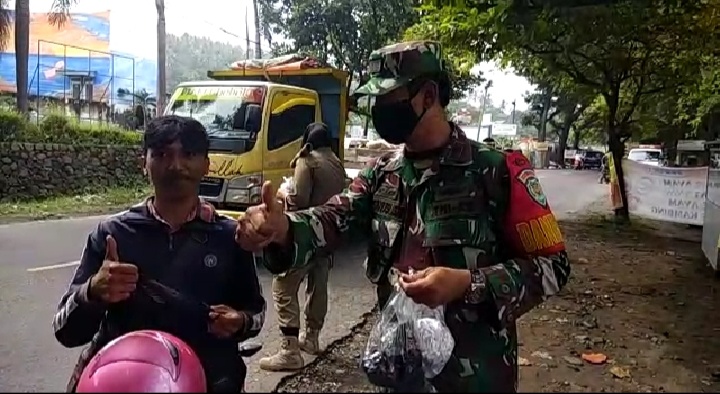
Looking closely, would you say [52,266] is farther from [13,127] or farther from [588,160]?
[588,160]

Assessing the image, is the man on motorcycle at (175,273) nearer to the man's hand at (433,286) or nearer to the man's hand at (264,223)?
the man's hand at (264,223)

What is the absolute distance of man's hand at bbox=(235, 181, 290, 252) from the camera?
1.79 meters

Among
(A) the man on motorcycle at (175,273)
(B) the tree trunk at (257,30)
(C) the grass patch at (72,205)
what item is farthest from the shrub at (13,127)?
(A) the man on motorcycle at (175,273)

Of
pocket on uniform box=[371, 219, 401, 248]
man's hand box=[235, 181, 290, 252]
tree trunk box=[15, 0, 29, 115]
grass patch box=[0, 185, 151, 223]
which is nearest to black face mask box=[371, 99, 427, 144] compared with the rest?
pocket on uniform box=[371, 219, 401, 248]

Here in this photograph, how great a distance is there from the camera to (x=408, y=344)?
1.75 meters

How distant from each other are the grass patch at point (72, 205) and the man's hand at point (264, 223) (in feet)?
34.0

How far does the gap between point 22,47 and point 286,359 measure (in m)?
15.1

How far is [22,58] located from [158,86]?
3980 millimetres

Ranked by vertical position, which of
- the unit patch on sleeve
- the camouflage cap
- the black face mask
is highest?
the camouflage cap

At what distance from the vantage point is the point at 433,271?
1615 millimetres

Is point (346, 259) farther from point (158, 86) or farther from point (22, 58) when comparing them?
point (158, 86)

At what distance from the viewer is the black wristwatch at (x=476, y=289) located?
1725 mm

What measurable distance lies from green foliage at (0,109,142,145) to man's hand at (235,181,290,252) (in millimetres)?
13167

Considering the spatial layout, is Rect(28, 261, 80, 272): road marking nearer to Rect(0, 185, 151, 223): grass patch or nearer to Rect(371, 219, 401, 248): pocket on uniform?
Rect(0, 185, 151, 223): grass patch
